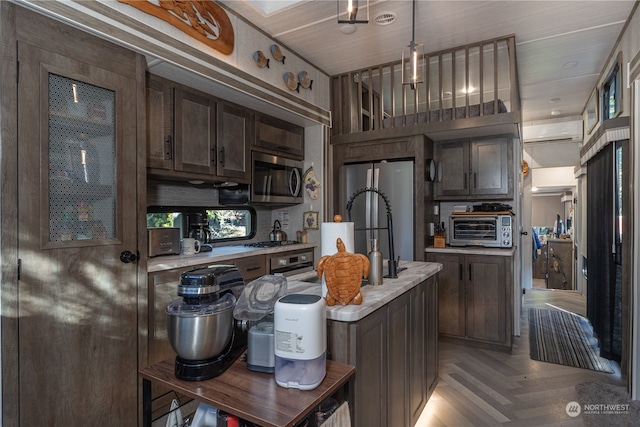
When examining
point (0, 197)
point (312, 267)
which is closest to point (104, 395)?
point (0, 197)

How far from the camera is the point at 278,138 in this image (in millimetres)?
3605

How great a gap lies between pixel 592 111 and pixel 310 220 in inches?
157

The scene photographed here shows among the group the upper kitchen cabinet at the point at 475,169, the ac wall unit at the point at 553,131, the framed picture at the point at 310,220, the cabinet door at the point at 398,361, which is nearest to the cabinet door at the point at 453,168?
the upper kitchen cabinet at the point at 475,169

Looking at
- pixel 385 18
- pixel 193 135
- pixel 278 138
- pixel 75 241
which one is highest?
pixel 385 18

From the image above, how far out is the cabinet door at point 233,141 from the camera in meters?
2.95

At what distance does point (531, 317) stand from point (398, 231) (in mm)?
2344

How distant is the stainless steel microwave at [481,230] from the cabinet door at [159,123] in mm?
3059

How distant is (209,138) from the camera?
2850mm

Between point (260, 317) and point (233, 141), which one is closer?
point (260, 317)

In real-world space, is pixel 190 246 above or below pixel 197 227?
below

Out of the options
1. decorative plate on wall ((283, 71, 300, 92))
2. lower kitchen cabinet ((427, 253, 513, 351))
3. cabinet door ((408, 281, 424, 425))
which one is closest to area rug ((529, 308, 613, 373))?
lower kitchen cabinet ((427, 253, 513, 351))

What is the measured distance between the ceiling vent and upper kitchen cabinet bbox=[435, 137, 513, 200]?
1671 millimetres

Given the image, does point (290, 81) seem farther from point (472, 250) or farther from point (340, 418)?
point (340, 418)

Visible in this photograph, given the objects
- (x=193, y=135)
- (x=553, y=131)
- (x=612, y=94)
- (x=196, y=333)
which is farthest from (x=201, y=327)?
(x=553, y=131)
